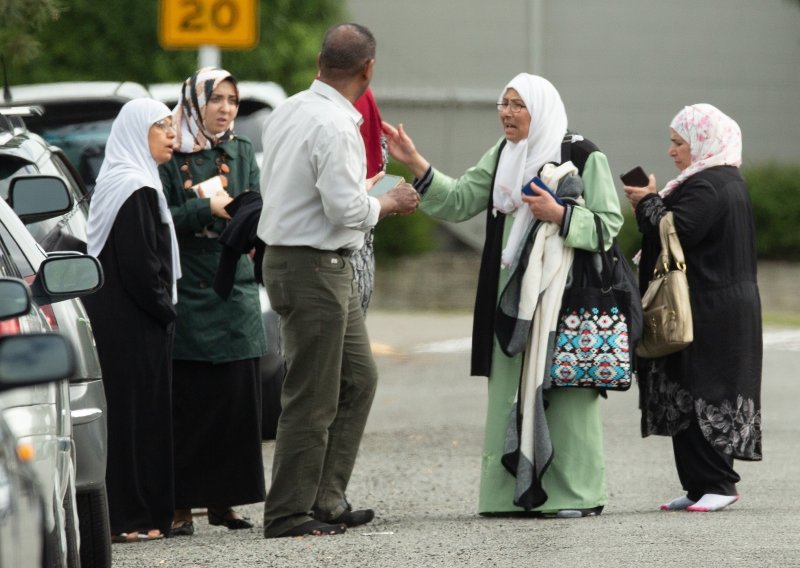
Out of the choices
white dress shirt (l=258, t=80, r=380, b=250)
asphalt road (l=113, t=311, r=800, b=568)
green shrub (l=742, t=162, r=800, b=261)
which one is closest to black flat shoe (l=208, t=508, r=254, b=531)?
asphalt road (l=113, t=311, r=800, b=568)

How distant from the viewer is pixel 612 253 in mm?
7145

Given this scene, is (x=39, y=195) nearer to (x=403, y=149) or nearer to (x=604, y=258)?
(x=403, y=149)

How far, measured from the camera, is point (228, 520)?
24.1 feet

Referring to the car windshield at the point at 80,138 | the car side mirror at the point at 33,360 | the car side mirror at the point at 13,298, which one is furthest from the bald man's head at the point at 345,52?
the car windshield at the point at 80,138

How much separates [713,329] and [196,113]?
2327 mm

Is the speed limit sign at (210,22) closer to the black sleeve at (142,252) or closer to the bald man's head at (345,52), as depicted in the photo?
the black sleeve at (142,252)

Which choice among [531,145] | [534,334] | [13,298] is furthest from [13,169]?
[13,298]

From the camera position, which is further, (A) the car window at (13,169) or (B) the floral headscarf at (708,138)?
(A) the car window at (13,169)

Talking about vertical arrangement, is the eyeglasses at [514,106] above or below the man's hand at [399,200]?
above

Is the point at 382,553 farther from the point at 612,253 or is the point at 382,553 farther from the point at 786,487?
the point at 786,487

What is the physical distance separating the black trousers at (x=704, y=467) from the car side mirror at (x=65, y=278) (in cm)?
298

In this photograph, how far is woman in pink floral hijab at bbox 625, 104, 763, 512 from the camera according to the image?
23.7 ft

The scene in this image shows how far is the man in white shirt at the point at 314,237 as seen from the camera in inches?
250

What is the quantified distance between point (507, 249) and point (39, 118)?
426cm
